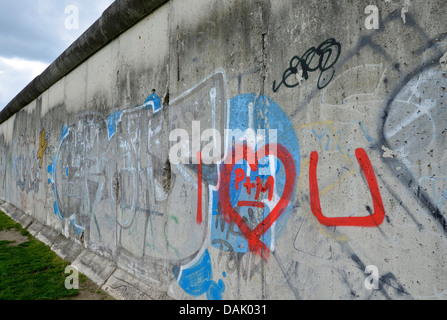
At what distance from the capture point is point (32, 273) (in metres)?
5.28

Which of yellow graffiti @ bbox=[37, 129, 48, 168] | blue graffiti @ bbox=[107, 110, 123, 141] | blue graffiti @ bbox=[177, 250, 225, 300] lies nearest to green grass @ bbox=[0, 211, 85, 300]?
blue graffiti @ bbox=[177, 250, 225, 300]

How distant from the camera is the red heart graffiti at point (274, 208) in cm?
261

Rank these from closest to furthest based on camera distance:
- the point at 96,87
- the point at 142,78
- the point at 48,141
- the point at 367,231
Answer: the point at 367,231 → the point at 142,78 → the point at 96,87 → the point at 48,141

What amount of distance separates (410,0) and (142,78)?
337cm

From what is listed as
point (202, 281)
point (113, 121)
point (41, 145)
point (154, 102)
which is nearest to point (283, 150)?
point (202, 281)

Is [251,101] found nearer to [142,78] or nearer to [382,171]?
[382,171]

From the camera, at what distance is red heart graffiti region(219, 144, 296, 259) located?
2.61 meters

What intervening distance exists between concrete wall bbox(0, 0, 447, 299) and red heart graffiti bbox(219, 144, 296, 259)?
0.5 inches

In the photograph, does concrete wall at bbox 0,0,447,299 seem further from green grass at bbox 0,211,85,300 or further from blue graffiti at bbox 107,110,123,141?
green grass at bbox 0,211,85,300

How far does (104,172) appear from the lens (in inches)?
217

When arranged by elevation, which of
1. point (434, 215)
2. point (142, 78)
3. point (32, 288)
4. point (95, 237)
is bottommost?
point (32, 288)

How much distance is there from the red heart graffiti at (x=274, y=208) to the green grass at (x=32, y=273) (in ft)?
9.26

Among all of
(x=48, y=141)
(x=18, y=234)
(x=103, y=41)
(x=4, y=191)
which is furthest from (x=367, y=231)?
(x=4, y=191)

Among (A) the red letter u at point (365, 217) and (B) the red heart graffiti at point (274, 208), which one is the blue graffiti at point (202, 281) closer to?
(B) the red heart graffiti at point (274, 208)
